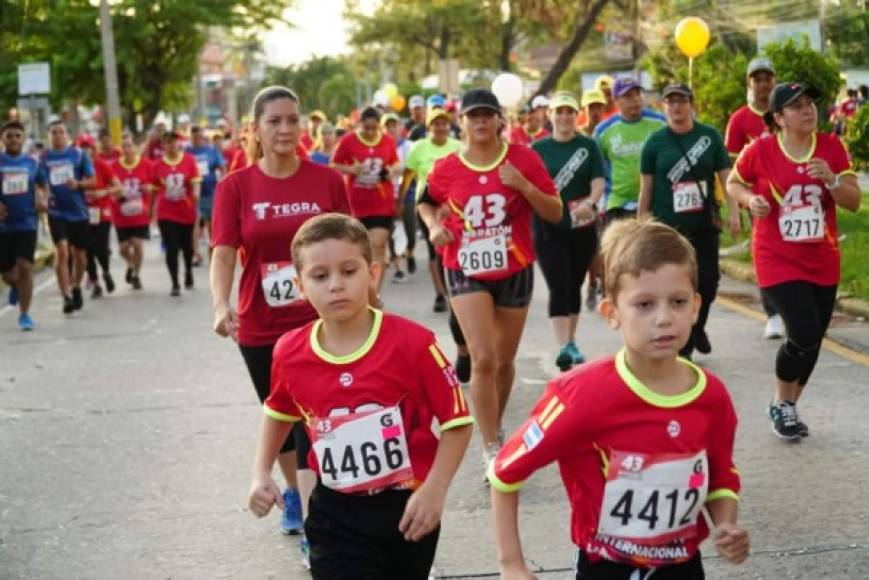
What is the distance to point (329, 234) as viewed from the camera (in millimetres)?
4207

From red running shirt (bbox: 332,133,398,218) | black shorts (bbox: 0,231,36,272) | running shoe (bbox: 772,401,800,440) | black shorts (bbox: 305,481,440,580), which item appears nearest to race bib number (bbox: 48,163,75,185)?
black shorts (bbox: 0,231,36,272)

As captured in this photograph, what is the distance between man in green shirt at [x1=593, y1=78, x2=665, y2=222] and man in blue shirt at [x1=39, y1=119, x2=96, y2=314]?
6.39m

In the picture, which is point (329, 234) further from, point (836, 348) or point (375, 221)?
point (375, 221)

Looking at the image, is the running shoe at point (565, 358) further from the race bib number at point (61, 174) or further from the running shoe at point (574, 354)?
the race bib number at point (61, 174)

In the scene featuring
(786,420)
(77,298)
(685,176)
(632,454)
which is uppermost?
(685,176)

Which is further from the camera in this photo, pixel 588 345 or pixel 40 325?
pixel 40 325

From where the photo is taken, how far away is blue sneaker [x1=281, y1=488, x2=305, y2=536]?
6.49m

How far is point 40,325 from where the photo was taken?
1512 cm

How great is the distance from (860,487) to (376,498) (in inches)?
128

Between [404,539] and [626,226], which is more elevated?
[626,226]

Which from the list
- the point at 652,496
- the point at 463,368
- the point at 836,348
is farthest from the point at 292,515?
the point at 836,348

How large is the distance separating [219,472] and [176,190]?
10307 mm

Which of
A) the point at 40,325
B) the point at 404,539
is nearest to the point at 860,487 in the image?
the point at 404,539

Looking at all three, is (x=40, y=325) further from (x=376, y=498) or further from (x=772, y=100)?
(x=376, y=498)
